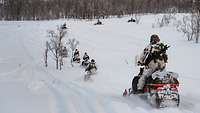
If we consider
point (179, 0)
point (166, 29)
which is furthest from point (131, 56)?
point (179, 0)

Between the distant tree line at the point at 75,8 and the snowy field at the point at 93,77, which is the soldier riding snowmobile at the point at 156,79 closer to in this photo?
the snowy field at the point at 93,77

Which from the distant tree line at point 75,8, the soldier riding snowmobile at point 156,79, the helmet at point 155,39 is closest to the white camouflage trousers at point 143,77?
the soldier riding snowmobile at point 156,79

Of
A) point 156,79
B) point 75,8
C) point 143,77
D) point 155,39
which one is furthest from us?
point 75,8

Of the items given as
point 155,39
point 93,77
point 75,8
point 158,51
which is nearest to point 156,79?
point 158,51

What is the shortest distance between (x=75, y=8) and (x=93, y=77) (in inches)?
3852

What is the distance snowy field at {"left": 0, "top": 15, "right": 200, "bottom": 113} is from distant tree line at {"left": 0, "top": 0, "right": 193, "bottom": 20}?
58.1 m

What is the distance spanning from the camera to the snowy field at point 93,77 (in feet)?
Answer: 32.8

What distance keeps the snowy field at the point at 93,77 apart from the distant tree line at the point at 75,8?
5814 cm

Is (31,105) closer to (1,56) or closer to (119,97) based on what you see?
(119,97)

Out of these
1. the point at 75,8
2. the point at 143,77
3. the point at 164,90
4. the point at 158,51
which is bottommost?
the point at 164,90

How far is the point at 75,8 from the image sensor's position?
376 ft

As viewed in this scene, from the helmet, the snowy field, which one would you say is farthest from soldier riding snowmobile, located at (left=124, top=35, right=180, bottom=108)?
the snowy field

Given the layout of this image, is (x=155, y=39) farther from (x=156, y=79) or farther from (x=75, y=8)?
(x=75, y=8)

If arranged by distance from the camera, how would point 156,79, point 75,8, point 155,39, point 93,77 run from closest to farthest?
point 156,79 → point 155,39 → point 93,77 → point 75,8
